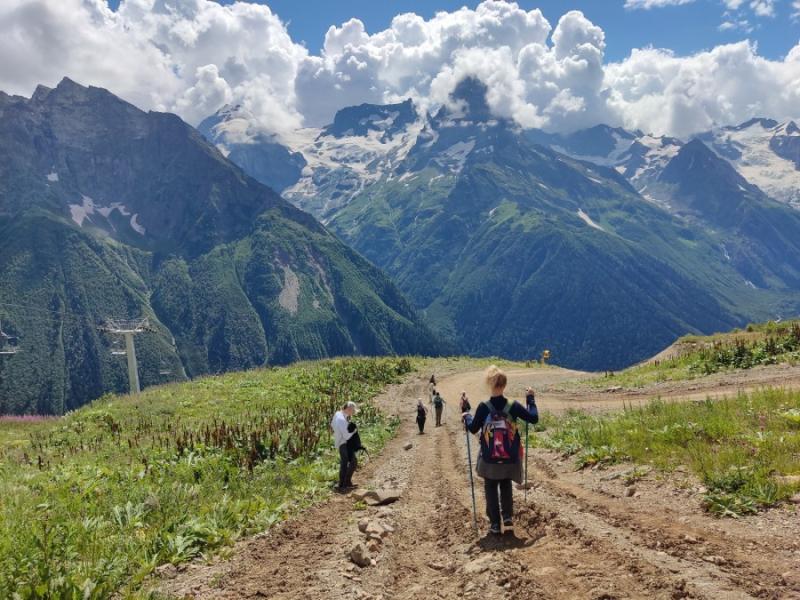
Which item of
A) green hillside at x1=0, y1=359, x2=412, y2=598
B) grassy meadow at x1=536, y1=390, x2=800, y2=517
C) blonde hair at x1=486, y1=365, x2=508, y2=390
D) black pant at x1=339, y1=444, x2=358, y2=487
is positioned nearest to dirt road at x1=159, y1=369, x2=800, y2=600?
grassy meadow at x1=536, y1=390, x2=800, y2=517

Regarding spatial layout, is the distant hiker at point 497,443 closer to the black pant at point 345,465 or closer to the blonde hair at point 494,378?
the blonde hair at point 494,378

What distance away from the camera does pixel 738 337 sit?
35562 mm

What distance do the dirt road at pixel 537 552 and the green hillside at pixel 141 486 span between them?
0.97 m

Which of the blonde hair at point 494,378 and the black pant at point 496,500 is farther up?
the blonde hair at point 494,378

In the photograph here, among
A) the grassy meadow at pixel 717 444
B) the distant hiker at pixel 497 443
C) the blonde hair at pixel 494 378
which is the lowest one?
the grassy meadow at pixel 717 444

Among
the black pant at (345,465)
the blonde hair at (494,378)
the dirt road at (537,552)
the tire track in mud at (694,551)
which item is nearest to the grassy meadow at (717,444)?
the dirt road at (537,552)

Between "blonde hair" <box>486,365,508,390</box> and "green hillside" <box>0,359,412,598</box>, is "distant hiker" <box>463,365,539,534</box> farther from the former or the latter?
→ "green hillside" <box>0,359,412,598</box>

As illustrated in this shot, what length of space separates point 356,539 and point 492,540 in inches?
101

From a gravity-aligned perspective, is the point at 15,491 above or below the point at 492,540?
above

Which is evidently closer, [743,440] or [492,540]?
[492,540]

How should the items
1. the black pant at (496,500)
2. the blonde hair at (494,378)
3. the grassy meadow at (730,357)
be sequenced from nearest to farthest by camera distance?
1. the blonde hair at (494,378)
2. the black pant at (496,500)
3. the grassy meadow at (730,357)

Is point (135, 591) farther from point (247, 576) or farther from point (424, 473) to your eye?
point (424, 473)

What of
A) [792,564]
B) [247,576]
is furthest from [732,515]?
[247,576]

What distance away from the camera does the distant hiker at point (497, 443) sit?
9.51 m
